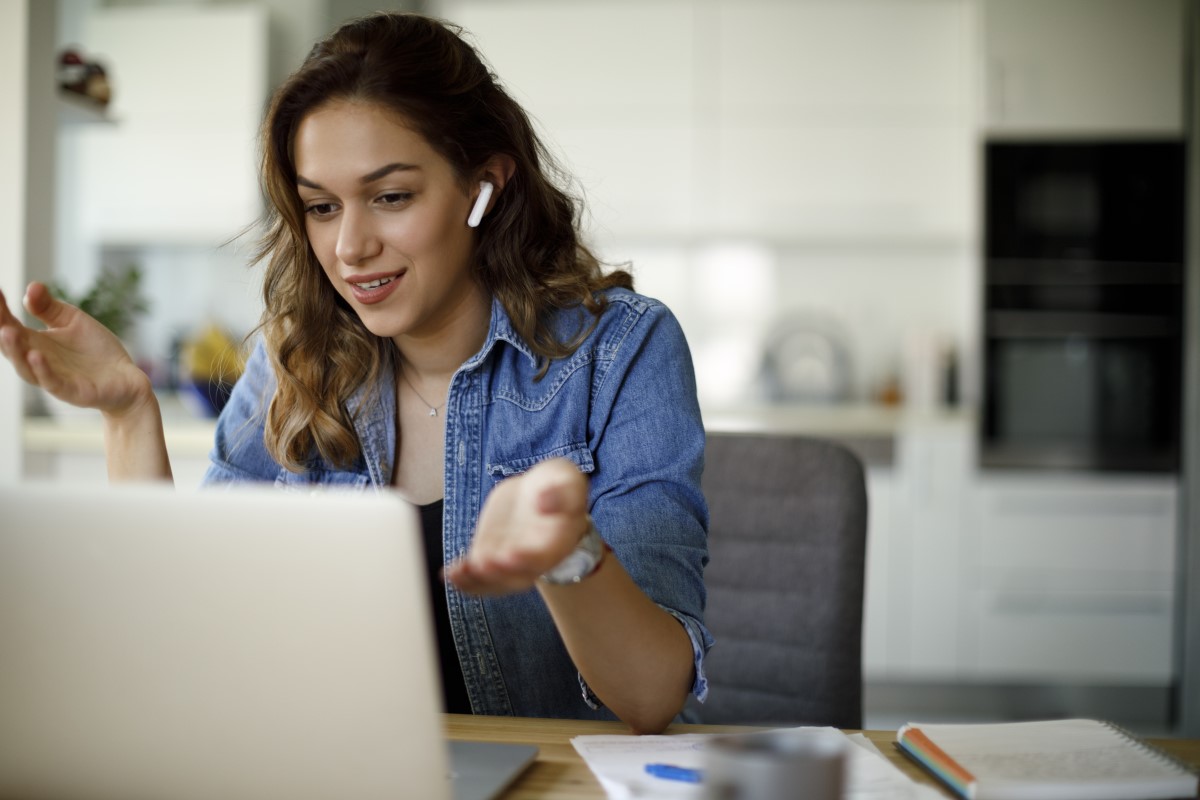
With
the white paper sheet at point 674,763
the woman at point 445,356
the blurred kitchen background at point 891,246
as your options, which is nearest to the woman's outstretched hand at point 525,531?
the white paper sheet at point 674,763

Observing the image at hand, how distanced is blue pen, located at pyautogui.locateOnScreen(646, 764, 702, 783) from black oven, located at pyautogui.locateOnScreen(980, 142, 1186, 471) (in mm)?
3191

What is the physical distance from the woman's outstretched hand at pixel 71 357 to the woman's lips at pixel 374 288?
0.26m

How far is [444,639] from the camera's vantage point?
4.25ft

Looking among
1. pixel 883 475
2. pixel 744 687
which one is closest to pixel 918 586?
pixel 883 475

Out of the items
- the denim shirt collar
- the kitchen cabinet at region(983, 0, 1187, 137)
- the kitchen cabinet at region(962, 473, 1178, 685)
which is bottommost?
the kitchen cabinet at region(962, 473, 1178, 685)

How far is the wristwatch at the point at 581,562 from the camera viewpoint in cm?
87

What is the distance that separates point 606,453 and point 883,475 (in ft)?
8.70

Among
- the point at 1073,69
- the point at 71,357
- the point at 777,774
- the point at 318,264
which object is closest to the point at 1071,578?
the point at 1073,69

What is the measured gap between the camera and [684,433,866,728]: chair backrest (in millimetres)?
1403

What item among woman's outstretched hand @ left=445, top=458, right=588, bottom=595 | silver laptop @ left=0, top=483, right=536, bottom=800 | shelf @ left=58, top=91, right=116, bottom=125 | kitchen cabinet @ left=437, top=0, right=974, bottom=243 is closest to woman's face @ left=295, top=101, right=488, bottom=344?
woman's outstretched hand @ left=445, top=458, right=588, bottom=595

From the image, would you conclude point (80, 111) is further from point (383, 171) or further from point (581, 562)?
point (581, 562)

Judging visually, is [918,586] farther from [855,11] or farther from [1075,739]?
[1075,739]

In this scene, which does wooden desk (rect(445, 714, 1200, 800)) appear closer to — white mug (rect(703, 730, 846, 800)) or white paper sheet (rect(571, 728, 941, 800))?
white paper sheet (rect(571, 728, 941, 800))

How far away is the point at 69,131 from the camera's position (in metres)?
4.36
